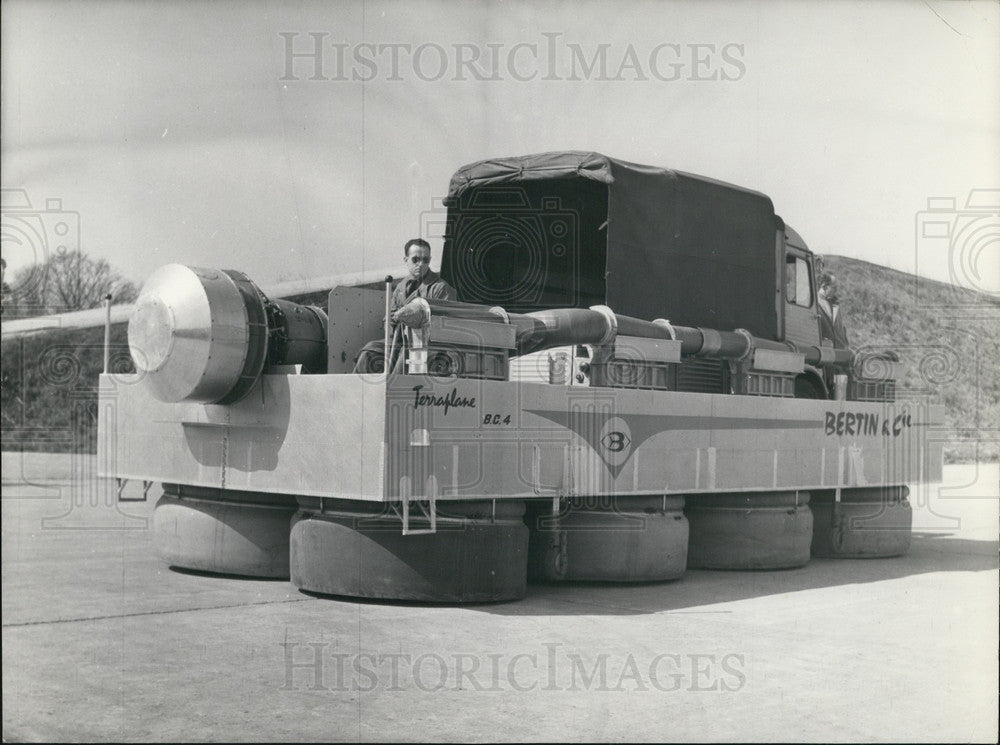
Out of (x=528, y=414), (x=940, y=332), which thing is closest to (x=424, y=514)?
(x=528, y=414)

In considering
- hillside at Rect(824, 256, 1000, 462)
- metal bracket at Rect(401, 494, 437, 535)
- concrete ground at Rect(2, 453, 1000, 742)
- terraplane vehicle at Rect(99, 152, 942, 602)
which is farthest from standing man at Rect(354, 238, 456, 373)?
hillside at Rect(824, 256, 1000, 462)

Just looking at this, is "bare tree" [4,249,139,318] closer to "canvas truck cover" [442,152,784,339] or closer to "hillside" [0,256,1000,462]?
"hillside" [0,256,1000,462]

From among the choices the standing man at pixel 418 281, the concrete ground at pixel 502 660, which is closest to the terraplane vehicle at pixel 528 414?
the standing man at pixel 418 281

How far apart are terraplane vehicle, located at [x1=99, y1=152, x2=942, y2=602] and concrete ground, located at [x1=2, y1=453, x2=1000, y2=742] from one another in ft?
1.37

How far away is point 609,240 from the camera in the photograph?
34.2ft

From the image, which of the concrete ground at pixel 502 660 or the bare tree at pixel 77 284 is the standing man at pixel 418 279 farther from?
the bare tree at pixel 77 284

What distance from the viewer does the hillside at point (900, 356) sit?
25188mm

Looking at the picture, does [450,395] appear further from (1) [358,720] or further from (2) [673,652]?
(1) [358,720]

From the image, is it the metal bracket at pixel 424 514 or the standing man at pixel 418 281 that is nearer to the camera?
the metal bracket at pixel 424 514

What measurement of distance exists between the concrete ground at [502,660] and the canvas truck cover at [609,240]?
2.72 metres

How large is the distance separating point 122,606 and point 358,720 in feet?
11.8

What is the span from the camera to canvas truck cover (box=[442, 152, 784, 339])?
10664 mm

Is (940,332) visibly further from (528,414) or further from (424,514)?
(424,514)

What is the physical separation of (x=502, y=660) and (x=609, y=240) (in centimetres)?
474
